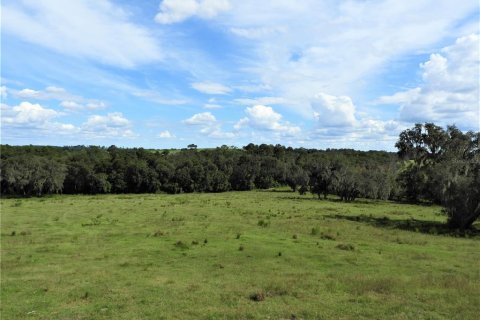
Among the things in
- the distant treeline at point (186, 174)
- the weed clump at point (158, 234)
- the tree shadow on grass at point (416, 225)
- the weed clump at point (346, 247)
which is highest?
the distant treeline at point (186, 174)

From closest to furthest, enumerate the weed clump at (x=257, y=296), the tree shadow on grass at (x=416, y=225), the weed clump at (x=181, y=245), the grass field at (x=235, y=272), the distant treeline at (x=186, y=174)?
the grass field at (x=235, y=272) → the weed clump at (x=257, y=296) → the weed clump at (x=181, y=245) → the tree shadow on grass at (x=416, y=225) → the distant treeline at (x=186, y=174)

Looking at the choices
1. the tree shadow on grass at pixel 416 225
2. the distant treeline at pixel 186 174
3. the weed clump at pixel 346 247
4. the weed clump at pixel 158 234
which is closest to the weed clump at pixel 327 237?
the weed clump at pixel 346 247

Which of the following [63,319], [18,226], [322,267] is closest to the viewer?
[63,319]

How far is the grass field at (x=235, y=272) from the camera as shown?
1493cm

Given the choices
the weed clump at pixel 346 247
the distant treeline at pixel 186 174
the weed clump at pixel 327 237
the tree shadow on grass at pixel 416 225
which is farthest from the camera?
the distant treeline at pixel 186 174

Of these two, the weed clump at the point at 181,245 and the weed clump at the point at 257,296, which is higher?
the weed clump at the point at 257,296

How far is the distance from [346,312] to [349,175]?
6715cm

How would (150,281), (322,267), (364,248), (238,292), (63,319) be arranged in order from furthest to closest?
(364,248)
(322,267)
(150,281)
(238,292)
(63,319)

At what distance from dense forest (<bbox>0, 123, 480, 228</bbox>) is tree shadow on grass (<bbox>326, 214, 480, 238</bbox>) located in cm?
187

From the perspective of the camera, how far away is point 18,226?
38656 millimetres

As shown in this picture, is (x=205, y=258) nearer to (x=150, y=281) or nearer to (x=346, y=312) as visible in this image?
(x=150, y=281)

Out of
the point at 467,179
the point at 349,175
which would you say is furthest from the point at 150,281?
the point at 349,175

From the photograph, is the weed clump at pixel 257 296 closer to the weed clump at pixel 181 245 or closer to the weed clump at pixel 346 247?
the weed clump at pixel 181 245

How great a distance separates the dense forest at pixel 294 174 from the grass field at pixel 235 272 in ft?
Result: 30.0
